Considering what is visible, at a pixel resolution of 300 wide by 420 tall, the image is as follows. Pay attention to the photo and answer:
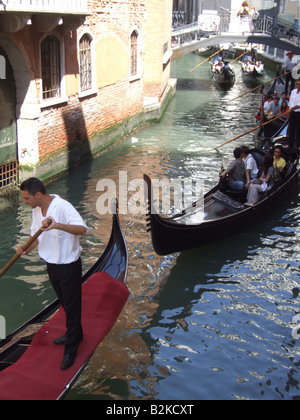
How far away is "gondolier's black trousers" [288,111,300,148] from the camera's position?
763cm

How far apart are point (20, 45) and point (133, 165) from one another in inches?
110

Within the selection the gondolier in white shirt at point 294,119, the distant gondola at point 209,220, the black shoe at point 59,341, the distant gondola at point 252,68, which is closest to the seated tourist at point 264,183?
the distant gondola at point 209,220

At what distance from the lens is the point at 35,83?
22.8ft

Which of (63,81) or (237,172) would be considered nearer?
(237,172)

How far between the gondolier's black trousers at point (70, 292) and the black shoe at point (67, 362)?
0.02 metres

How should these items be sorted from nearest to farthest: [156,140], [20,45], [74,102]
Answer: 1. [20,45]
2. [74,102]
3. [156,140]

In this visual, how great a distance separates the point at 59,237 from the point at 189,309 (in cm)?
198

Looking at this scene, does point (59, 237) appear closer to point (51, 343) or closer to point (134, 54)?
point (51, 343)

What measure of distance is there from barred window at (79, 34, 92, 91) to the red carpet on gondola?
5.26 meters

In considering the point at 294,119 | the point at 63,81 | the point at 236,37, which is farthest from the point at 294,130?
the point at 236,37

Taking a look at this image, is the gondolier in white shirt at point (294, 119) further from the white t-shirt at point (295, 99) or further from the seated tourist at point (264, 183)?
the seated tourist at point (264, 183)

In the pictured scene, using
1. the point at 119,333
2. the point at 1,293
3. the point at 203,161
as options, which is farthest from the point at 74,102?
the point at 119,333

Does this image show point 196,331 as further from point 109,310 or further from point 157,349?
point 109,310

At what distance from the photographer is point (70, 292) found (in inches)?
116
